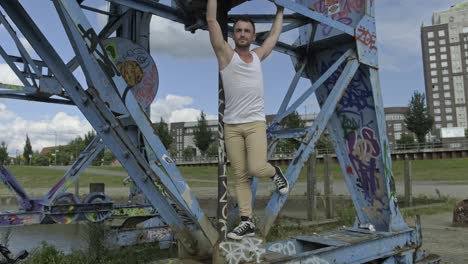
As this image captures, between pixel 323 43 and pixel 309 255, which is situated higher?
pixel 323 43

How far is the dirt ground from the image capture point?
257 inches

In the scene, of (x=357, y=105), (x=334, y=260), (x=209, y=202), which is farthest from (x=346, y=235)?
(x=209, y=202)

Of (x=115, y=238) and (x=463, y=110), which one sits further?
(x=463, y=110)

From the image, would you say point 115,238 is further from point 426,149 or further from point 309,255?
point 426,149

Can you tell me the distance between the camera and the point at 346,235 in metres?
4.45

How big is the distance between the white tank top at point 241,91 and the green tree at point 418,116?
57950 millimetres

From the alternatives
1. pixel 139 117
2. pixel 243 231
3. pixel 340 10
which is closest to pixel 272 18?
pixel 340 10

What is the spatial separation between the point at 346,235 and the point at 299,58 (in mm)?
2450

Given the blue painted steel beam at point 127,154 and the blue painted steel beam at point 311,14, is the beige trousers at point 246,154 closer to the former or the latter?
the blue painted steel beam at point 127,154

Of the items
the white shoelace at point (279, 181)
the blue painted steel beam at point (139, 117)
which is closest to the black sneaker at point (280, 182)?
the white shoelace at point (279, 181)

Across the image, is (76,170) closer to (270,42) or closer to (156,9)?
(156,9)

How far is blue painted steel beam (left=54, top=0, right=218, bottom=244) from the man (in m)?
0.34

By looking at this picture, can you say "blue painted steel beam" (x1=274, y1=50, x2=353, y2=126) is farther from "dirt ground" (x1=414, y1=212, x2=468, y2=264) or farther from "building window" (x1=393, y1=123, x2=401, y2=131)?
"building window" (x1=393, y1=123, x2=401, y2=131)

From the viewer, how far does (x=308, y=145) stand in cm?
419
